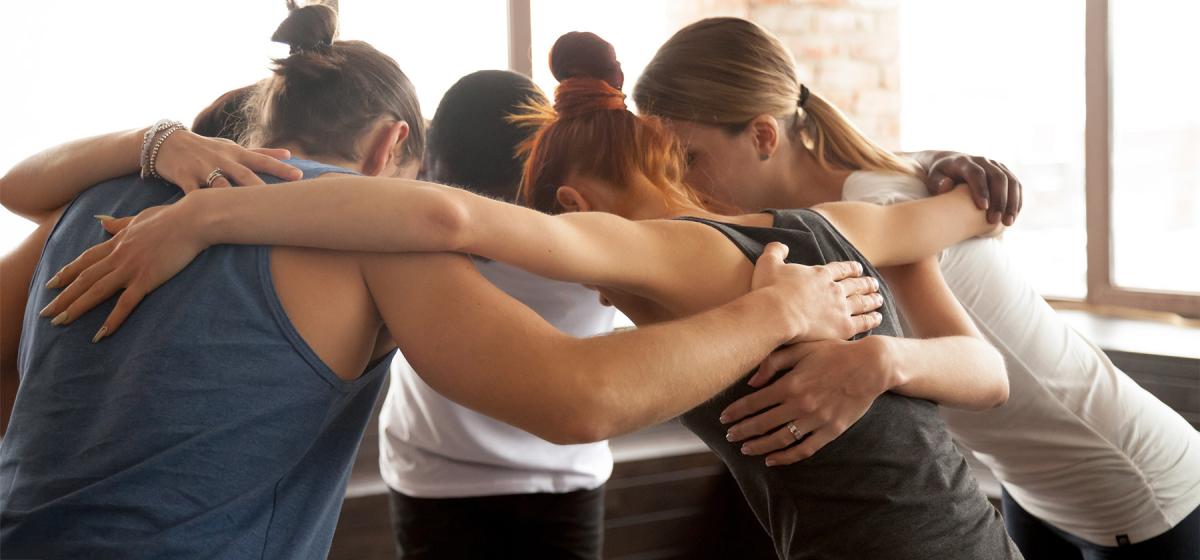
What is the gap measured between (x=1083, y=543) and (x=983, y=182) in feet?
2.04

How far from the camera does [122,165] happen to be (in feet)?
3.84

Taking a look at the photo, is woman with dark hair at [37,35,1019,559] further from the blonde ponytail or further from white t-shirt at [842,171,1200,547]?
the blonde ponytail

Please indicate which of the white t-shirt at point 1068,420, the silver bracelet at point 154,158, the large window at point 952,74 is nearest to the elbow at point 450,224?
the silver bracelet at point 154,158

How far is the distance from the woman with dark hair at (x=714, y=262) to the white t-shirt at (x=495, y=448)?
36 cm

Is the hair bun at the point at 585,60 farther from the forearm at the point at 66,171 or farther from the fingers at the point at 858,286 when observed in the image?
the forearm at the point at 66,171

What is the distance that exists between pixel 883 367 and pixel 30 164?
3.40ft

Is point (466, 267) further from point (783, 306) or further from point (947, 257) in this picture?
point (947, 257)

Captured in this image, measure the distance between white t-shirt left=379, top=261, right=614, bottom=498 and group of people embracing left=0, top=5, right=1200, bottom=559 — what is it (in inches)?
0.5

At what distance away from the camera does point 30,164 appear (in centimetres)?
125

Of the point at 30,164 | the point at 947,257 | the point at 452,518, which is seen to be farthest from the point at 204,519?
the point at 947,257

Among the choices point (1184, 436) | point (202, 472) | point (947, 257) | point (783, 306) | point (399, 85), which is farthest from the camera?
point (1184, 436)

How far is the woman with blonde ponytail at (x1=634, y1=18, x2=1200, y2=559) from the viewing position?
1.63 meters

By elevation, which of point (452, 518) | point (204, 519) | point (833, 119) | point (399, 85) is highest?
point (399, 85)

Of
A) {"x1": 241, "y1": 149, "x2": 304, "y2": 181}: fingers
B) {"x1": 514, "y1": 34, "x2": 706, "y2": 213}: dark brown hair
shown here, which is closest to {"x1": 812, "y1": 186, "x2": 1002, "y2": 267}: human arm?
{"x1": 514, "y1": 34, "x2": 706, "y2": 213}: dark brown hair
